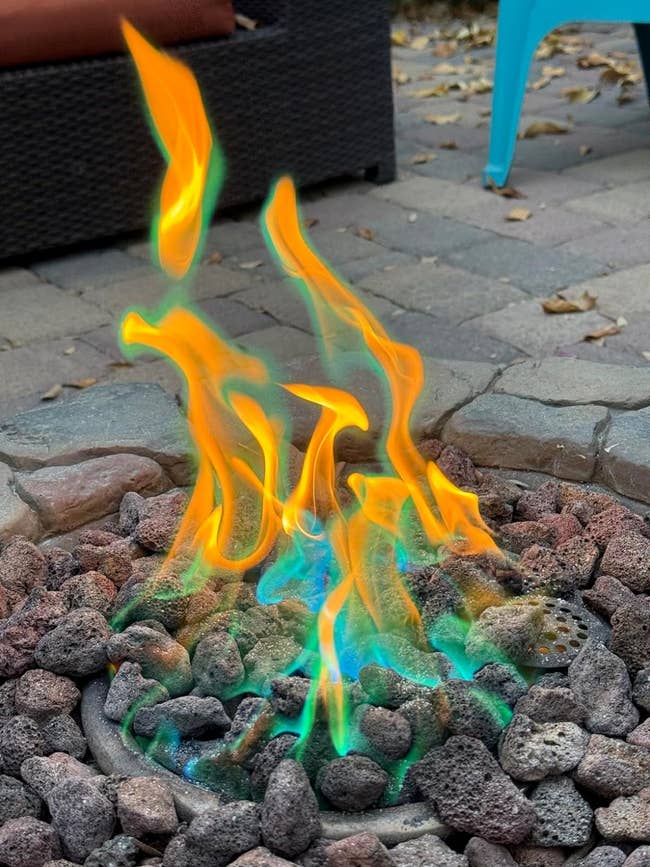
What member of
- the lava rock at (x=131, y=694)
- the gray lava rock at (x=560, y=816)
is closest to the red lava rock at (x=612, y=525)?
the gray lava rock at (x=560, y=816)

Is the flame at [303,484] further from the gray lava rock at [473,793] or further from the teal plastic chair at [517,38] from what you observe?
the teal plastic chair at [517,38]

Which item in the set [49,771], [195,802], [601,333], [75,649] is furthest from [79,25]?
[195,802]

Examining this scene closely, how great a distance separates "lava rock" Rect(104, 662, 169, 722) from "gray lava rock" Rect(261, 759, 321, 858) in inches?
11.4

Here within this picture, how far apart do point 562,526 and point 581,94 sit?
351cm

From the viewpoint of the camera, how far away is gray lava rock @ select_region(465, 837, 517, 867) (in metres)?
Result: 1.52

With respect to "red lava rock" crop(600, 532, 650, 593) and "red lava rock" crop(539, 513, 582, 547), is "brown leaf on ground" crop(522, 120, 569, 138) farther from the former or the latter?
"red lava rock" crop(600, 532, 650, 593)

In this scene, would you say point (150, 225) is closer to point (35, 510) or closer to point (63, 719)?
point (35, 510)

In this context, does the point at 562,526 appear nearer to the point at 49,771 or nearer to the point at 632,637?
the point at 632,637

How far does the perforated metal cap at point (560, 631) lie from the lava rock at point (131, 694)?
0.54 metres

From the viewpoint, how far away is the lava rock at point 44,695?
1.80 m

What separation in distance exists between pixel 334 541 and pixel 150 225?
2.22 meters

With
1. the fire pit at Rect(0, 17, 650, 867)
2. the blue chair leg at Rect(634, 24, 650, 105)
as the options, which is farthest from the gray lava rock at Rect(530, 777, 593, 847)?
the blue chair leg at Rect(634, 24, 650, 105)

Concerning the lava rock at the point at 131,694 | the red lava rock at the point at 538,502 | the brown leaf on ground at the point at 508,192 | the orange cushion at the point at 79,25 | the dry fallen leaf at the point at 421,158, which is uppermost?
the orange cushion at the point at 79,25

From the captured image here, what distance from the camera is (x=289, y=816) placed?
4.96 ft
